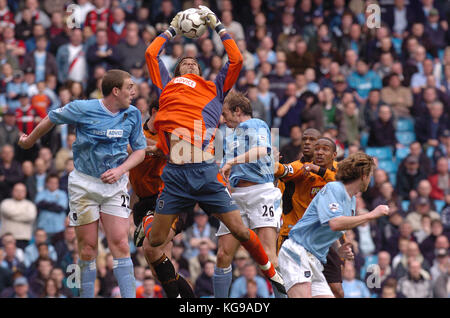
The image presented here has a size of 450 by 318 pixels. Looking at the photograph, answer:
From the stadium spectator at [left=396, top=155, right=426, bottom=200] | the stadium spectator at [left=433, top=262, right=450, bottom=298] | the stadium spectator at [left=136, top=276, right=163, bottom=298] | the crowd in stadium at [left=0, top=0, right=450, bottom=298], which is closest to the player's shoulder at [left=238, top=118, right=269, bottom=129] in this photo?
the crowd in stadium at [left=0, top=0, right=450, bottom=298]

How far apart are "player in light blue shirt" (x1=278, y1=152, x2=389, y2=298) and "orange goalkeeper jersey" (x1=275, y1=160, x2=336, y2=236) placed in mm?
1669

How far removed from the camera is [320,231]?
9.10m

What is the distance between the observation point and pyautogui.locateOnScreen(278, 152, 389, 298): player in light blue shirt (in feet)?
29.2

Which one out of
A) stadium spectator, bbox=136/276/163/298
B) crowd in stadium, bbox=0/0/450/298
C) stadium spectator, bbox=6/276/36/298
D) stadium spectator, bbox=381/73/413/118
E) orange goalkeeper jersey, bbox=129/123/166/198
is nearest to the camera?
orange goalkeeper jersey, bbox=129/123/166/198

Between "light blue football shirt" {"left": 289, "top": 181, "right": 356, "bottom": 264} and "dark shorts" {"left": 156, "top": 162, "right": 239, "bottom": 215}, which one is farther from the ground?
"dark shorts" {"left": 156, "top": 162, "right": 239, "bottom": 215}

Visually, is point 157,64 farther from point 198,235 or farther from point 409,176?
point 409,176

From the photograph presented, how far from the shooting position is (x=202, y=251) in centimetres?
1625

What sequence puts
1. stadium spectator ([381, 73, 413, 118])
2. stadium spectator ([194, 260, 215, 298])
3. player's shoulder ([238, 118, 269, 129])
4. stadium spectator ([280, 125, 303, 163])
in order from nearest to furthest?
player's shoulder ([238, 118, 269, 129]), stadium spectator ([194, 260, 215, 298]), stadium spectator ([280, 125, 303, 163]), stadium spectator ([381, 73, 413, 118])

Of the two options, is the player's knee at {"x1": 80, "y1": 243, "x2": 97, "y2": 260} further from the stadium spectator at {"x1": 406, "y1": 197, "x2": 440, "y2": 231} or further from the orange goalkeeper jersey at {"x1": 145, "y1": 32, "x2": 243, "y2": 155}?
the stadium spectator at {"x1": 406, "y1": 197, "x2": 440, "y2": 231}

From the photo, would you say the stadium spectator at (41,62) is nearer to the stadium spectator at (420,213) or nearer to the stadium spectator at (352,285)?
the stadium spectator at (352,285)

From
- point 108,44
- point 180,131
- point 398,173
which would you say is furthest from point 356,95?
point 180,131

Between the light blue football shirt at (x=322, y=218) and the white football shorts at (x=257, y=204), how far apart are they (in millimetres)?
1642

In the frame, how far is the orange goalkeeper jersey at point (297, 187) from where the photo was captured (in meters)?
10.8

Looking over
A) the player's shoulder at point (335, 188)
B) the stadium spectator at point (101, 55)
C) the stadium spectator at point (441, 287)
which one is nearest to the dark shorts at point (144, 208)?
the player's shoulder at point (335, 188)
